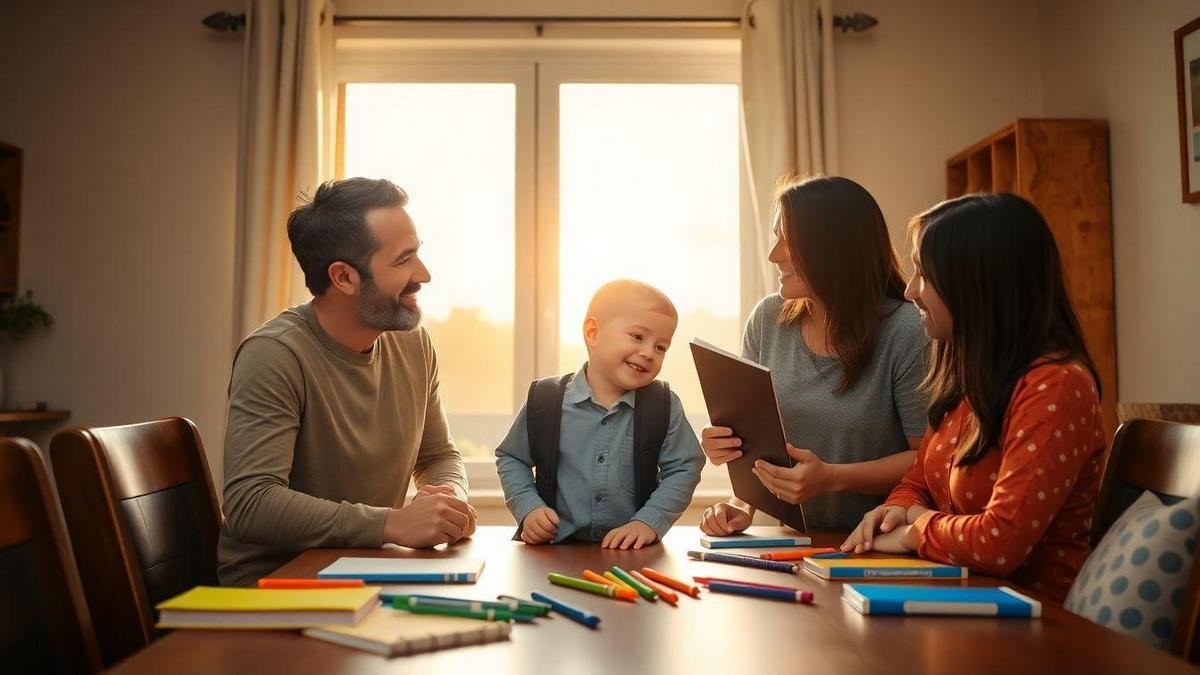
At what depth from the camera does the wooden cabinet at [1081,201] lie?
10.4 feet

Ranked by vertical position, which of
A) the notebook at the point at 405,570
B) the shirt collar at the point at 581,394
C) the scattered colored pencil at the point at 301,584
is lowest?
the notebook at the point at 405,570

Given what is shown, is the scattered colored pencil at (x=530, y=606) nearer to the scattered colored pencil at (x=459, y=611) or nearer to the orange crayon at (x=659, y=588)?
the scattered colored pencil at (x=459, y=611)

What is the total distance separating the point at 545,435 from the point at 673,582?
20.5 inches

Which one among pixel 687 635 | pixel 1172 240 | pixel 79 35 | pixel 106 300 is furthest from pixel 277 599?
pixel 79 35

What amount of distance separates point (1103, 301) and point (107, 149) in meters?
3.67

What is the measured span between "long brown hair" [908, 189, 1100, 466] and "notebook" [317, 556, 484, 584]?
706 mm

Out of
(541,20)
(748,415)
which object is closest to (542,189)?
(541,20)

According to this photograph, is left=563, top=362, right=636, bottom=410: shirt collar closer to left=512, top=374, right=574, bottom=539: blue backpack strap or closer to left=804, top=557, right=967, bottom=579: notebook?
left=512, top=374, right=574, bottom=539: blue backpack strap

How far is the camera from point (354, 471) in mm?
1763

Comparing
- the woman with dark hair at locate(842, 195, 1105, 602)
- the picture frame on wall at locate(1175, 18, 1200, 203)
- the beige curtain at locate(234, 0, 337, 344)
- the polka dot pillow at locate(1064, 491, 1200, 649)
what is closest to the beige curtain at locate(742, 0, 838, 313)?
the picture frame on wall at locate(1175, 18, 1200, 203)

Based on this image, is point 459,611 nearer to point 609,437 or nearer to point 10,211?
point 609,437

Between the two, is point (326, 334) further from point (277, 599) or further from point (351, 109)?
point (351, 109)

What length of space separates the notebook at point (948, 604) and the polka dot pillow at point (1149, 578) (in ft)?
0.37

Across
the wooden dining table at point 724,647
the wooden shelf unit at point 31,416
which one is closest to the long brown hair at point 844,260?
the wooden dining table at point 724,647
